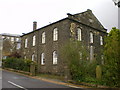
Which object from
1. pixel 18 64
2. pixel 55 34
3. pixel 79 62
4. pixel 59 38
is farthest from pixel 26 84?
pixel 55 34

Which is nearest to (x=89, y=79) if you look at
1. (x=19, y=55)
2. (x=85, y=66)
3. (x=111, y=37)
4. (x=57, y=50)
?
(x=85, y=66)

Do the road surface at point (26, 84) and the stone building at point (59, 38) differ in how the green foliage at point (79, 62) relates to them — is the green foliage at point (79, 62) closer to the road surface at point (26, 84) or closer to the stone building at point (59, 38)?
the road surface at point (26, 84)

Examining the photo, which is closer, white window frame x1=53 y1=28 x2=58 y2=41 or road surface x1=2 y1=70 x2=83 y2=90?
road surface x1=2 y1=70 x2=83 y2=90

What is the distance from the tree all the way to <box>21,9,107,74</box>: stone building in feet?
26.3

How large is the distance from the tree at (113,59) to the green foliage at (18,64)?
481 inches

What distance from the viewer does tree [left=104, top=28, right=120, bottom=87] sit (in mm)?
10391

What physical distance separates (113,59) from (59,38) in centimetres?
1125

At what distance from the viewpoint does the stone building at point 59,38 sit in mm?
20442

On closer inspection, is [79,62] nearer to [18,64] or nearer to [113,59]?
[113,59]

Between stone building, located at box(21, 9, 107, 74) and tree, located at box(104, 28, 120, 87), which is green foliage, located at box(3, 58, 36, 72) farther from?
tree, located at box(104, 28, 120, 87)

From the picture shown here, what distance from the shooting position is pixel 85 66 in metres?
13.4

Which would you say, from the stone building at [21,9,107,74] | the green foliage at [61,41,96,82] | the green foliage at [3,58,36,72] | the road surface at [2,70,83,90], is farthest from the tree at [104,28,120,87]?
the green foliage at [3,58,36,72]

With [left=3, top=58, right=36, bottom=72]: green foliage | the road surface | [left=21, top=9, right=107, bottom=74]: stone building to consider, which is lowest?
the road surface

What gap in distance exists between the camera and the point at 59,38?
20922mm
